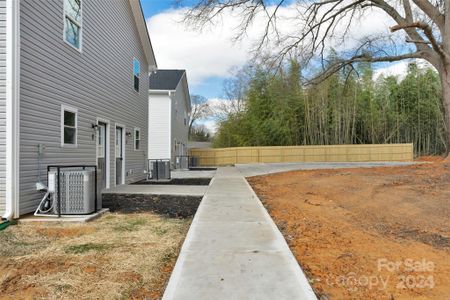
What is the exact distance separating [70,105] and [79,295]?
17.8 ft

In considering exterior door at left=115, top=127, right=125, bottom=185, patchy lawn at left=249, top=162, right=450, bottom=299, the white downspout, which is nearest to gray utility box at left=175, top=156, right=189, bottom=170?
exterior door at left=115, top=127, right=125, bottom=185

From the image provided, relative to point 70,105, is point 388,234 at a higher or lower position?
lower

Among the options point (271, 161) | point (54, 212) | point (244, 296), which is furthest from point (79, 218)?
point (271, 161)

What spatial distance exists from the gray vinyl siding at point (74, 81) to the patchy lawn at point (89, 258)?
1599 millimetres

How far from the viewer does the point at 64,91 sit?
6.99m

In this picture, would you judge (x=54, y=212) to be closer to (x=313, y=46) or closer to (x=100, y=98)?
(x=100, y=98)

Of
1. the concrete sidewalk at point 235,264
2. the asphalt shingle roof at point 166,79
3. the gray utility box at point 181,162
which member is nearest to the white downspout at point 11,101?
the concrete sidewalk at point 235,264

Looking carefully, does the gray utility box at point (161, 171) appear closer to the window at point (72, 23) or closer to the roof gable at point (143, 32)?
the roof gable at point (143, 32)

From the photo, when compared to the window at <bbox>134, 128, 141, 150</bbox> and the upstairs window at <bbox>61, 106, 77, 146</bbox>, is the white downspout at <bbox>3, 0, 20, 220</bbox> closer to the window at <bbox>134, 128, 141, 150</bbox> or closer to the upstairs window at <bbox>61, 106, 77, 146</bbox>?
the upstairs window at <bbox>61, 106, 77, 146</bbox>

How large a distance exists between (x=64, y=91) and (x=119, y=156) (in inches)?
158

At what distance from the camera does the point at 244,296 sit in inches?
103

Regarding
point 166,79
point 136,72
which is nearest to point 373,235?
point 136,72

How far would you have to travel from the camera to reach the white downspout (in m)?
5.27

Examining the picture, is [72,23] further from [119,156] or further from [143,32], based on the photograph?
[143,32]
